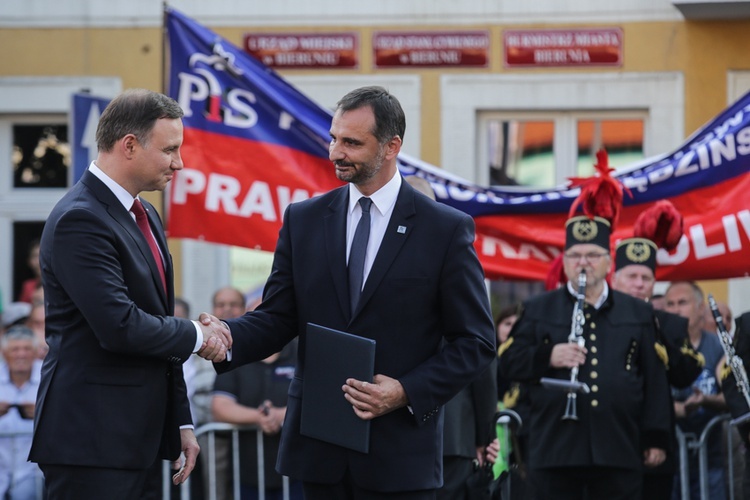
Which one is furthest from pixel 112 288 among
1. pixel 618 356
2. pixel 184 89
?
pixel 184 89

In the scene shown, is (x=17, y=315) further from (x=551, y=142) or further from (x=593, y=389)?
(x=551, y=142)

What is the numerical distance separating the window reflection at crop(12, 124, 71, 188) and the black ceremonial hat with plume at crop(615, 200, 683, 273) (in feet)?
21.5

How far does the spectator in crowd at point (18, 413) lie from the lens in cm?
873

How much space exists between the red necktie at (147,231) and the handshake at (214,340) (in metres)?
0.23

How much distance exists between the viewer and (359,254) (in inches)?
208

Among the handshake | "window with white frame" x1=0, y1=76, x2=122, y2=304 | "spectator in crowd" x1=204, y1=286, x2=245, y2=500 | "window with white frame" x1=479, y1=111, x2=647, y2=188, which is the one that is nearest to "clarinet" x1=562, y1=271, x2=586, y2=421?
"spectator in crowd" x1=204, y1=286, x2=245, y2=500

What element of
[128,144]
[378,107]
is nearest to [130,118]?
[128,144]

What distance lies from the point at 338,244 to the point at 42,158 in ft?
28.8

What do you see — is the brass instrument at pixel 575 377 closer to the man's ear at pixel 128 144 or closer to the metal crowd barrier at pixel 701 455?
the metal crowd barrier at pixel 701 455

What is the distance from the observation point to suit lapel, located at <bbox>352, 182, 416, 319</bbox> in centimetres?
519

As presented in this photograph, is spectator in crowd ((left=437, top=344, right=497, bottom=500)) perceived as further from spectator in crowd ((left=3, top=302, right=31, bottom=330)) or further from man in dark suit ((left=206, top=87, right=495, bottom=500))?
spectator in crowd ((left=3, top=302, right=31, bottom=330))

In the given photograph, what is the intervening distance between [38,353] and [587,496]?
3.88 m

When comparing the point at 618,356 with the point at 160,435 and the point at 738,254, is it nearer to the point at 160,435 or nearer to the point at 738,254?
the point at 738,254

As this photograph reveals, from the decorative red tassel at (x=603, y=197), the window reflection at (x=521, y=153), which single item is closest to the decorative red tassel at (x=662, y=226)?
the decorative red tassel at (x=603, y=197)
